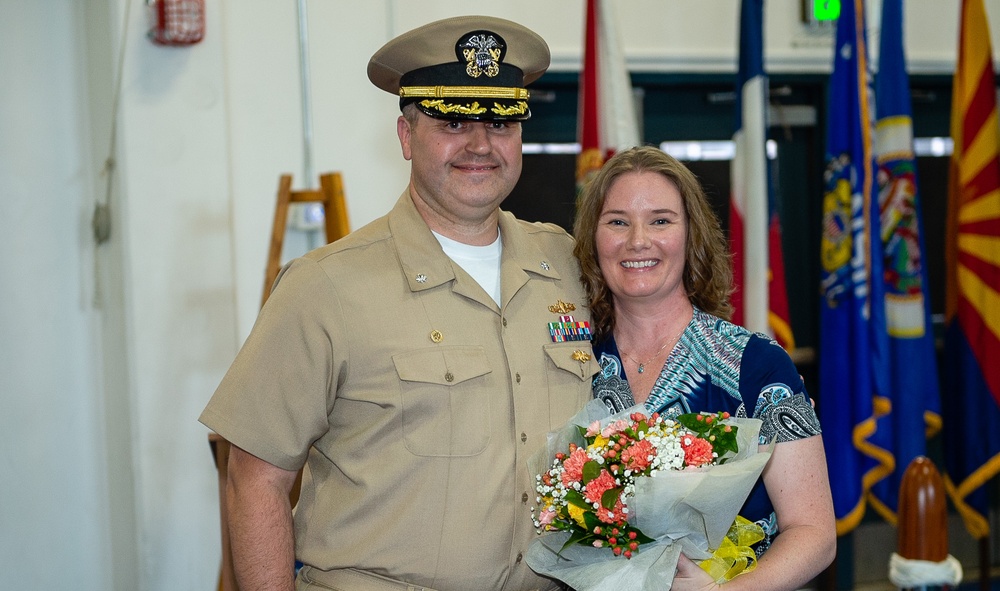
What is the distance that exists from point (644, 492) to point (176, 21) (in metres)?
2.36

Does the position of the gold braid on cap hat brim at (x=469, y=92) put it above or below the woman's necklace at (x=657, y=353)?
above

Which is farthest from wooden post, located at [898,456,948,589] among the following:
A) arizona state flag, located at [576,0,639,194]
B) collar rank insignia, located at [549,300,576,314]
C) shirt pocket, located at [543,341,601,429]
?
arizona state flag, located at [576,0,639,194]

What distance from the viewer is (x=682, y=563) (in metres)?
1.60

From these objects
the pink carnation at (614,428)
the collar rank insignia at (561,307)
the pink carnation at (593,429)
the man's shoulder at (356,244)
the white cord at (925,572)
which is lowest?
the white cord at (925,572)

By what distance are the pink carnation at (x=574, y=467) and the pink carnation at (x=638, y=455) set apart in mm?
71

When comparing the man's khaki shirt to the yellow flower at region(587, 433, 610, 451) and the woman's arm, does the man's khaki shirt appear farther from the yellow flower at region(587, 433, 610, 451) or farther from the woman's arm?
the woman's arm

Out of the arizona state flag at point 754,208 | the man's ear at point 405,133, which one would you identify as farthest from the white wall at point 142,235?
the man's ear at point 405,133

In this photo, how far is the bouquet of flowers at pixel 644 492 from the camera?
1.48 m

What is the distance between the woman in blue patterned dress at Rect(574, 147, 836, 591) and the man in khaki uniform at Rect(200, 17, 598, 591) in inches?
4.7

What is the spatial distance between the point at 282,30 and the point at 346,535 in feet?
7.28

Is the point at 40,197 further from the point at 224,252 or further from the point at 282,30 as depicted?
the point at 282,30

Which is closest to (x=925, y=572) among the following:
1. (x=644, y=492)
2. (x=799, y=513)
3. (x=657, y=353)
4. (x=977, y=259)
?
(x=799, y=513)

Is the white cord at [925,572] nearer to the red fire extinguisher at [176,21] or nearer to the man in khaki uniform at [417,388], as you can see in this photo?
the man in khaki uniform at [417,388]

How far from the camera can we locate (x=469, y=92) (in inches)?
74.1
